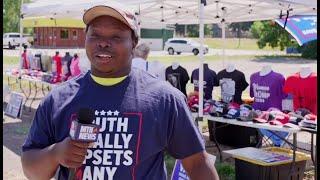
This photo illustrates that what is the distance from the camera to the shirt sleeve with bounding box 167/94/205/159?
5.98 ft

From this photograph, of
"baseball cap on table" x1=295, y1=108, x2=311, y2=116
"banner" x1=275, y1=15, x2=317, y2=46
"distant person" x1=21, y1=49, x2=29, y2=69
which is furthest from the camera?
"distant person" x1=21, y1=49, x2=29, y2=69

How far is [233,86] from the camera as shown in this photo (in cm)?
743

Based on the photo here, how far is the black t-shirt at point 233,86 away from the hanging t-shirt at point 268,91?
12.2 inches

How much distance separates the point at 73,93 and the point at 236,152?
3.90 meters

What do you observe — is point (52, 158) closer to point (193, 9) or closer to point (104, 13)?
point (104, 13)

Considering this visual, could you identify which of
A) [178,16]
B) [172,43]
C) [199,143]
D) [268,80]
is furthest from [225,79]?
[172,43]

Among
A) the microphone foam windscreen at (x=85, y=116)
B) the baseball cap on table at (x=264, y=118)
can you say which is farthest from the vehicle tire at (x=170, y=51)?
the microphone foam windscreen at (x=85, y=116)

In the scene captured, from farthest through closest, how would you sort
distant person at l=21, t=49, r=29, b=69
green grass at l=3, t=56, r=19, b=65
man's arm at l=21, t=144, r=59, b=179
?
green grass at l=3, t=56, r=19, b=65
distant person at l=21, t=49, r=29, b=69
man's arm at l=21, t=144, r=59, b=179

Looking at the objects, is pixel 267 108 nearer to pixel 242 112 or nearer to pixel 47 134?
pixel 242 112

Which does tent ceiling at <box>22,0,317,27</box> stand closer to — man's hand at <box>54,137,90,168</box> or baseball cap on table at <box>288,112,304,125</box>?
baseball cap on table at <box>288,112,304,125</box>

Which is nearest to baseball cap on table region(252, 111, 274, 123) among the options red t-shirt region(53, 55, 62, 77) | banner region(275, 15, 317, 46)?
banner region(275, 15, 317, 46)

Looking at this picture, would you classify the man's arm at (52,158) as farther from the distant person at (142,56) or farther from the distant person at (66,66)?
the distant person at (66,66)

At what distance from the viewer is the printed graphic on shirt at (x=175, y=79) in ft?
27.2

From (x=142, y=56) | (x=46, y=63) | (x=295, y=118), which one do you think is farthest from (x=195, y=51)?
(x=295, y=118)
